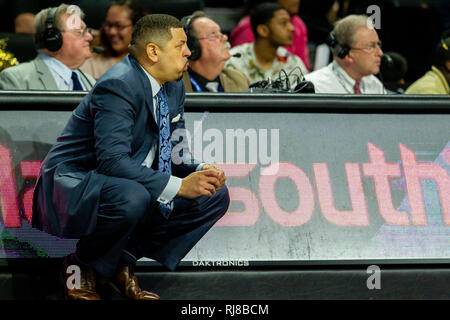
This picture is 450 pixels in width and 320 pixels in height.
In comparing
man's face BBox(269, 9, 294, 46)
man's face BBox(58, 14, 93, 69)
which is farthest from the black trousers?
man's face BBox(269, 9, 294, 46)

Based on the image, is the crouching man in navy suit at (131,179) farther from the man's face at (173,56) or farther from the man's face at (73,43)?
the man's face at (73,43)

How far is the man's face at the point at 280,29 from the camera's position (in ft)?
20.9

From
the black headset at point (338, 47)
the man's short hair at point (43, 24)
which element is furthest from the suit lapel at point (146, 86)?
the black headset at point (338, 47)

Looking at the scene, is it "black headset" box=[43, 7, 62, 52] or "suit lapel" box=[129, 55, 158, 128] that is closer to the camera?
"suit lapel" box=[129, 55, 158, 128]

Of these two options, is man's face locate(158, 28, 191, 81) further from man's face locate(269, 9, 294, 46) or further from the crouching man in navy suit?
man's face locate(269, 9, 294, 46)

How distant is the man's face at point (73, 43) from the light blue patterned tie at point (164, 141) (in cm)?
152

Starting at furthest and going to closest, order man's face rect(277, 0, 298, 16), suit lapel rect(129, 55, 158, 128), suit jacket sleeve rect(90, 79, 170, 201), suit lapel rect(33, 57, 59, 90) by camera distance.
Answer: man's face rect(277, 0, 298, 16) < suit lapel rect(33, 57, 59, 90) < suit lapel rect(129, 55, 158, 128) < suit jacket sleeve rect(90, 79, 170, 201)

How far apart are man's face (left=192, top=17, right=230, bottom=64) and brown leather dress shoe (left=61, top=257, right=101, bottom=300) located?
6.95 feet

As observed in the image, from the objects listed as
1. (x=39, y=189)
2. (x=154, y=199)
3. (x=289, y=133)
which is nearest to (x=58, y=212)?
(x=39, y=189)

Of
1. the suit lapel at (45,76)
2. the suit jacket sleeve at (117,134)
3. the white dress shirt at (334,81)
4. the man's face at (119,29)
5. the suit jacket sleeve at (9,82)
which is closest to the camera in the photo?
the suit jacket sleeve at (117,134)

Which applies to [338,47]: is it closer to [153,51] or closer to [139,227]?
[153,51]

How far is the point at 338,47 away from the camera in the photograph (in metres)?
5.59

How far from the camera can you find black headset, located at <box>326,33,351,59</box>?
18.2 ft

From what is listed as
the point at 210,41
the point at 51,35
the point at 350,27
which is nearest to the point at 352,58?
the point at 350,27
